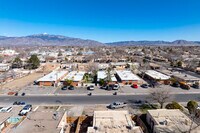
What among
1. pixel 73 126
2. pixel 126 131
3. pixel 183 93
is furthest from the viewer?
pixel 183 93

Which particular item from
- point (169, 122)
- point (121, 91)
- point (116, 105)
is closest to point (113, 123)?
point (169, 122)

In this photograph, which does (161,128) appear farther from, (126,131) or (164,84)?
(164,84)

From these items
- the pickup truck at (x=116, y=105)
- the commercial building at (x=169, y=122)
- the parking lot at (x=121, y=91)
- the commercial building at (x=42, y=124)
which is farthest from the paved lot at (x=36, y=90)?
the commercial building at (x=169, y=122)

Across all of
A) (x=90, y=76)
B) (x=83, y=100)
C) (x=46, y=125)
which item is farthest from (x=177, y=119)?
(x=90, y=76)

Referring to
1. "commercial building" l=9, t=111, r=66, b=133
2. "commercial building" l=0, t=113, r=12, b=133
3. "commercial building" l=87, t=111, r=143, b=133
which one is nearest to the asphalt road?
"commercial building" l=0, t=113, r=12, b=133

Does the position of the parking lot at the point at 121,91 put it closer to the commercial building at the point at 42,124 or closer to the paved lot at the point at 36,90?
the paved lot at the point at 36,90

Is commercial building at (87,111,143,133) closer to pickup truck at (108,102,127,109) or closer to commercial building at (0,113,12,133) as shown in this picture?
pickup truck at (108,102,127,109)

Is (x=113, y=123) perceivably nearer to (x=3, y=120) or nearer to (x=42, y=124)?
(x=42, y=124)
